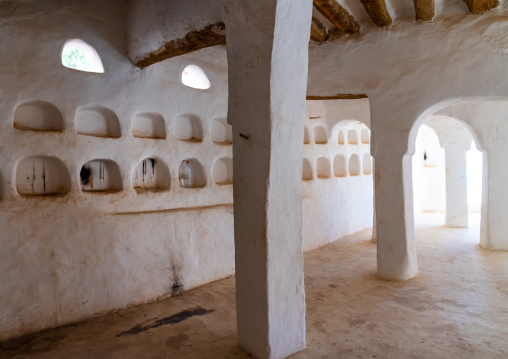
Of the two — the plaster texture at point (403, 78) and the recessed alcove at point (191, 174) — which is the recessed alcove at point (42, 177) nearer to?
the recessed alcove at point (191, 174)

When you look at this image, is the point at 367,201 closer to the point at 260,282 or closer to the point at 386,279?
the point at 386,279

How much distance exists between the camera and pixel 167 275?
16.3ft

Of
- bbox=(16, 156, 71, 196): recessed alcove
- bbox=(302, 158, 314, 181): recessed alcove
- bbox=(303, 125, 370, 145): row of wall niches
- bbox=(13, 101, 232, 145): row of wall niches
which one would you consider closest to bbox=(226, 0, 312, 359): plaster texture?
bbox=(13, 101, 232, 145): row of wall niches

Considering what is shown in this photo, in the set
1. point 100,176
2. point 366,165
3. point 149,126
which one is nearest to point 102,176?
point 100,176

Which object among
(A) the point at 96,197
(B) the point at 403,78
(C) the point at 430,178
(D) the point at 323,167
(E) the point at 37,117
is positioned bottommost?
(A) the point at 96,197

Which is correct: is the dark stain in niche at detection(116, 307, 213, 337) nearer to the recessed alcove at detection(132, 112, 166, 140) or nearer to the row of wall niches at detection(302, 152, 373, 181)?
the recessed alcove at detection(132, 112, 166, 140)

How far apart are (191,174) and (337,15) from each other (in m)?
3.09

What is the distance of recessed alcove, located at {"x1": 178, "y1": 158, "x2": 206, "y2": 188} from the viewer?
551 cm

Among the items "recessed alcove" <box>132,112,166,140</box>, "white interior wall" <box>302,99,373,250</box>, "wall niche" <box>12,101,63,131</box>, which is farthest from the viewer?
"white interior wall" <box>302,99,373,250</box>

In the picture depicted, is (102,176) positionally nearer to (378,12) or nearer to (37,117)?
(37,117)

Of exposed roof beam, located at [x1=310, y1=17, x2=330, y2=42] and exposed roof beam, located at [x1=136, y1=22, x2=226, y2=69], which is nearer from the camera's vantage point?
exposed roof beam, located at [x1=136, y1=22, x2=226, y2=69]

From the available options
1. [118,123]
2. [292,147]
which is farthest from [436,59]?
[118,123]

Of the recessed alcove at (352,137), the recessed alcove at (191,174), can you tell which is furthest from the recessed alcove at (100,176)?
the recessed alcove at (352,137)

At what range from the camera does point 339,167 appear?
8.84m
